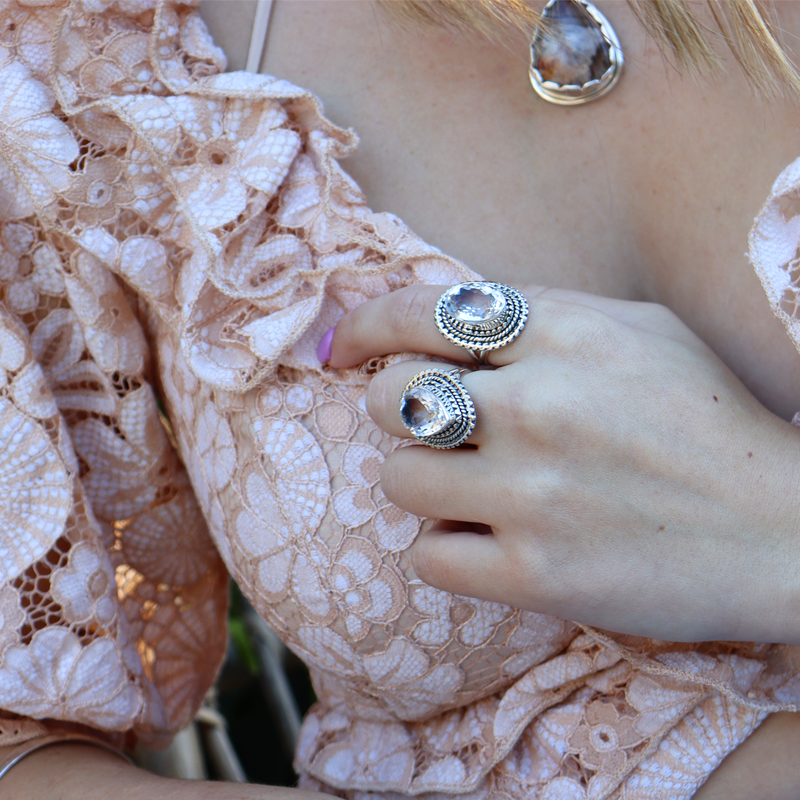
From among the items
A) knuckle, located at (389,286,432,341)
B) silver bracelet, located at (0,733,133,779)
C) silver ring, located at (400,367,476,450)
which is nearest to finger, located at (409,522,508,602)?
silver ring, located at (400,367,476,450)

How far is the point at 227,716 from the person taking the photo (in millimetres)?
2900

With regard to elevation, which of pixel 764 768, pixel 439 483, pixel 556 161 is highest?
pixel 556 161

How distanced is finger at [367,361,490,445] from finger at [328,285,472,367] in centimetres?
2

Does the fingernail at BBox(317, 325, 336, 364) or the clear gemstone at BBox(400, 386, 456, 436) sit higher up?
the clear gemstone at BBox(400, 386, 456, 436)

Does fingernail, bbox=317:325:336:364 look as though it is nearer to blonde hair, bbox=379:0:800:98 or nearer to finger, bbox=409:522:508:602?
finger, bbox=409:522:508:602

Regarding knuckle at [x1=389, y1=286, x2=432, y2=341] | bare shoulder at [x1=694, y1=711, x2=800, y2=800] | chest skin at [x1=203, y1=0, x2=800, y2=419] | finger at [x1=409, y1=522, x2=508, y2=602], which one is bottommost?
bare shoulder at [x1=694, y1=711, x2=800, y2=800]

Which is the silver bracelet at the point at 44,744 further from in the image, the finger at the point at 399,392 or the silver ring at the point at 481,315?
the silver ring at the point at 481,315

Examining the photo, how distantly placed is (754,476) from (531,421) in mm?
232

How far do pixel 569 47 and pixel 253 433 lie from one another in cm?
62

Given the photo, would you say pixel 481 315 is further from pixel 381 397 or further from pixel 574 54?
pixel 574 54

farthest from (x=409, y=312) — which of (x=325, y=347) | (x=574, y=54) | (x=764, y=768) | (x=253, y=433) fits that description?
(x=764, y=768)

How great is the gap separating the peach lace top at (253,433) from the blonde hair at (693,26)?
0.21 m

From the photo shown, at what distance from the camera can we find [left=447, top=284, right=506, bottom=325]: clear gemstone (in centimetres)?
72

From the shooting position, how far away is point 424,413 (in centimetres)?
71
